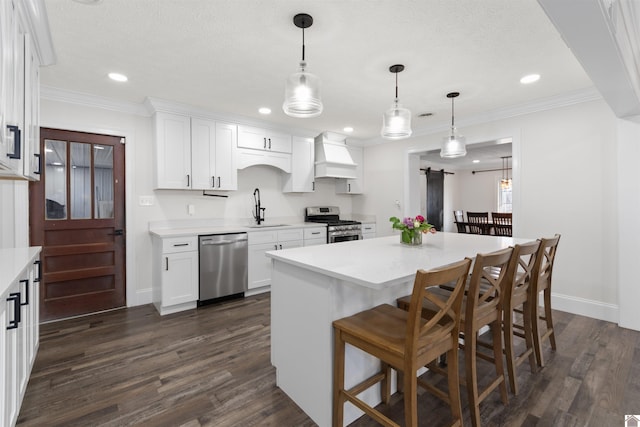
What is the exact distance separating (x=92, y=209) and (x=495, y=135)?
5.07 metres

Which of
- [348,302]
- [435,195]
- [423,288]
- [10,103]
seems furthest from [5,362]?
[435,195]

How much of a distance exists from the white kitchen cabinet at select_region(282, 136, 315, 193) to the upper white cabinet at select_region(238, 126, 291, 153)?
0.18 m

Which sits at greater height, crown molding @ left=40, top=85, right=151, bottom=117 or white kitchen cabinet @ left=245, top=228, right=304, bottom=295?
crown molding @ left=40, top=85, right=151, bottom=117

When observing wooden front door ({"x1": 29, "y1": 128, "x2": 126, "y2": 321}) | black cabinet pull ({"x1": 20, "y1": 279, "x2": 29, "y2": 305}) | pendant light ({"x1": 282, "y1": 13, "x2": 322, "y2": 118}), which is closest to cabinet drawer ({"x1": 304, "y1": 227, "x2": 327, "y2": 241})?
wooden front door ({"x1": 29, "y1": 128, "x2": 126, "y2": 321})

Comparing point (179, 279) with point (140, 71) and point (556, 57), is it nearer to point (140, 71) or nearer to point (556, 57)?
point (140, 71)

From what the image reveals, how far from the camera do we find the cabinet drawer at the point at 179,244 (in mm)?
3387

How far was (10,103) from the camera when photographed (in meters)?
1.50

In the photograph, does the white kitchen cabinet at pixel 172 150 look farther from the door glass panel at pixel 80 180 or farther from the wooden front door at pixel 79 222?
the door glass panel at pixel 80 180

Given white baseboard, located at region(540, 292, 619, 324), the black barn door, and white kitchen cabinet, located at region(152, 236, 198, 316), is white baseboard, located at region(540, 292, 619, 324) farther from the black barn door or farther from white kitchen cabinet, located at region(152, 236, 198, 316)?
the black barn door

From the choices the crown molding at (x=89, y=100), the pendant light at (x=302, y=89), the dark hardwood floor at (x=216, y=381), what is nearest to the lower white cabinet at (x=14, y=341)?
the dark hardwood floor at (x=216, y=381)

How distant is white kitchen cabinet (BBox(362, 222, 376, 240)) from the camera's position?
538cm

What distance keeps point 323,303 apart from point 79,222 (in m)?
3.21

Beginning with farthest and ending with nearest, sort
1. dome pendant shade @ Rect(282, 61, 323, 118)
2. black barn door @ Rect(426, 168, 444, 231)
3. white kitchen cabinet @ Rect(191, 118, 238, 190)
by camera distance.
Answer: black barn door @ Rect(426, 168, 444, 231) → white kitchen cabinet @ Rect(191, 118, 238, 190) → dome pendant shade @ Rect(282, 61, 323, 118)

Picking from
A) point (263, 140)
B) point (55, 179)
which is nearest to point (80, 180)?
point (55, 179)
